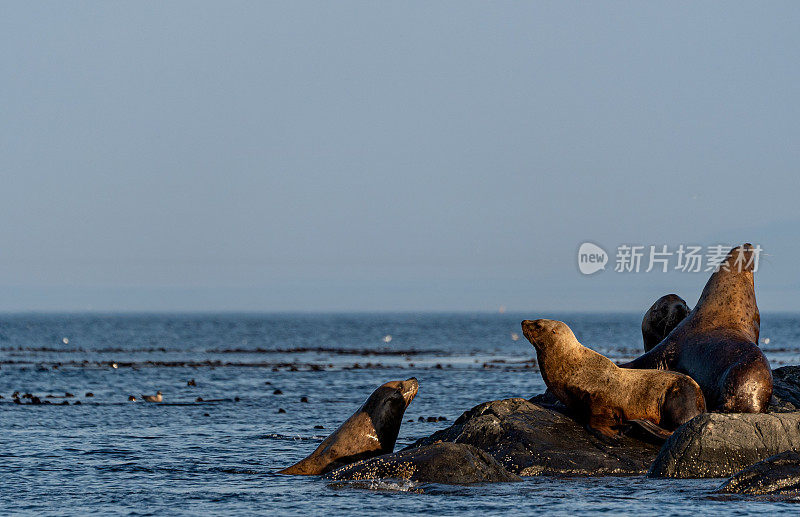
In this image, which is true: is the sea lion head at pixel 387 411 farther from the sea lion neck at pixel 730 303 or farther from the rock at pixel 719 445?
the sea lion neck at pixel 730 303

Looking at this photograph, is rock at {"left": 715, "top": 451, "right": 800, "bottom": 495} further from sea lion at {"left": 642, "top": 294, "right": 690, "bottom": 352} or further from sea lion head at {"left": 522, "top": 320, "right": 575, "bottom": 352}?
sea lion at {"left": 642, "top": 294, "right": 690, "bottom": 352}

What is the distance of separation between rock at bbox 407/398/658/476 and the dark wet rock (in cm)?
250

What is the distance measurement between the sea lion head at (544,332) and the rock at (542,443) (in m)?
0.89

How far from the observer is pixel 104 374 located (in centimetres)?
4447

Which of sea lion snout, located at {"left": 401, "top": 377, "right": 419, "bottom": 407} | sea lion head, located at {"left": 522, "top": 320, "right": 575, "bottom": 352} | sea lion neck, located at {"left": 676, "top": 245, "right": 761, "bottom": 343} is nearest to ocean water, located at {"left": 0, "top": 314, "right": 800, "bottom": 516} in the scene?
sea lion snout, located at {"left": 401, "top": 377, "right": 419, "bottom": 407}

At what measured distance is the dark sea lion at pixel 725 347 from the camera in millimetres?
13469

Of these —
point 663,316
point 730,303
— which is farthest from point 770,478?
point 663,316

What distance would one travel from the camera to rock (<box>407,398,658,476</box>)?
1290 centimetres

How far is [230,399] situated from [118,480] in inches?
687

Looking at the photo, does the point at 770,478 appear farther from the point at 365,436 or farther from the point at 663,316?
the point at 663,316

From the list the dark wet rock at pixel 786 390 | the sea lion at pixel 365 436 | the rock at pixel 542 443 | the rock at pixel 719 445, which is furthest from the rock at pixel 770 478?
the sea lion at pixel 365 436

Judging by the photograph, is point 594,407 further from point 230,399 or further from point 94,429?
point 230,399

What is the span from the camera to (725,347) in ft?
46.3

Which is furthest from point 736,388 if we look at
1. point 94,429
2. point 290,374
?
point 290,374
